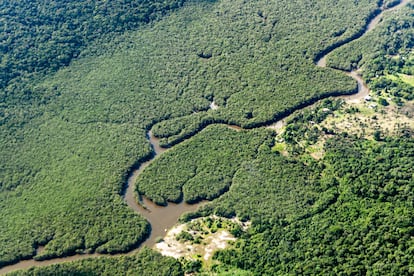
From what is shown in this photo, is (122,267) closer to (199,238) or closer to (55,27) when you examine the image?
(199,238)

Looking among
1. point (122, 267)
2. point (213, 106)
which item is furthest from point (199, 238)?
point (213, 106)

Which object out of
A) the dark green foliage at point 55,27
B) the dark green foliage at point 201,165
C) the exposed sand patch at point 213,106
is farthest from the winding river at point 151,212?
the dark green foliage at point 55,27

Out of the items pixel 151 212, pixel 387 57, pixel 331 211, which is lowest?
pixel 331 211

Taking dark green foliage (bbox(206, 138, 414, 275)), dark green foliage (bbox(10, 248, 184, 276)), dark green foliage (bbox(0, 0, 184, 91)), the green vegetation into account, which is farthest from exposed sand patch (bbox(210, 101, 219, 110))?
dark green foliage (bbox(10, 248, 184, 276))

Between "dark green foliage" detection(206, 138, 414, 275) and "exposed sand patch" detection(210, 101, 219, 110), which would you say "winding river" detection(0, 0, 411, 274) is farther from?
"exposed sand patch" detection(210, 101, 219, 110)

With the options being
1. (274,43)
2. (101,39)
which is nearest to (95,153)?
(101,39)

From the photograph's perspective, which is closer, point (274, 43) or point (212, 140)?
point (212, 140)

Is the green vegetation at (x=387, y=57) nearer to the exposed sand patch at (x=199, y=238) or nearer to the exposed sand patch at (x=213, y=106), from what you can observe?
the exposed sand patch at (x=213, y=106)

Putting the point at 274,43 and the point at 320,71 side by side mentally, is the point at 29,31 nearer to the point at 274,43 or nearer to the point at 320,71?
the point at 274,43
